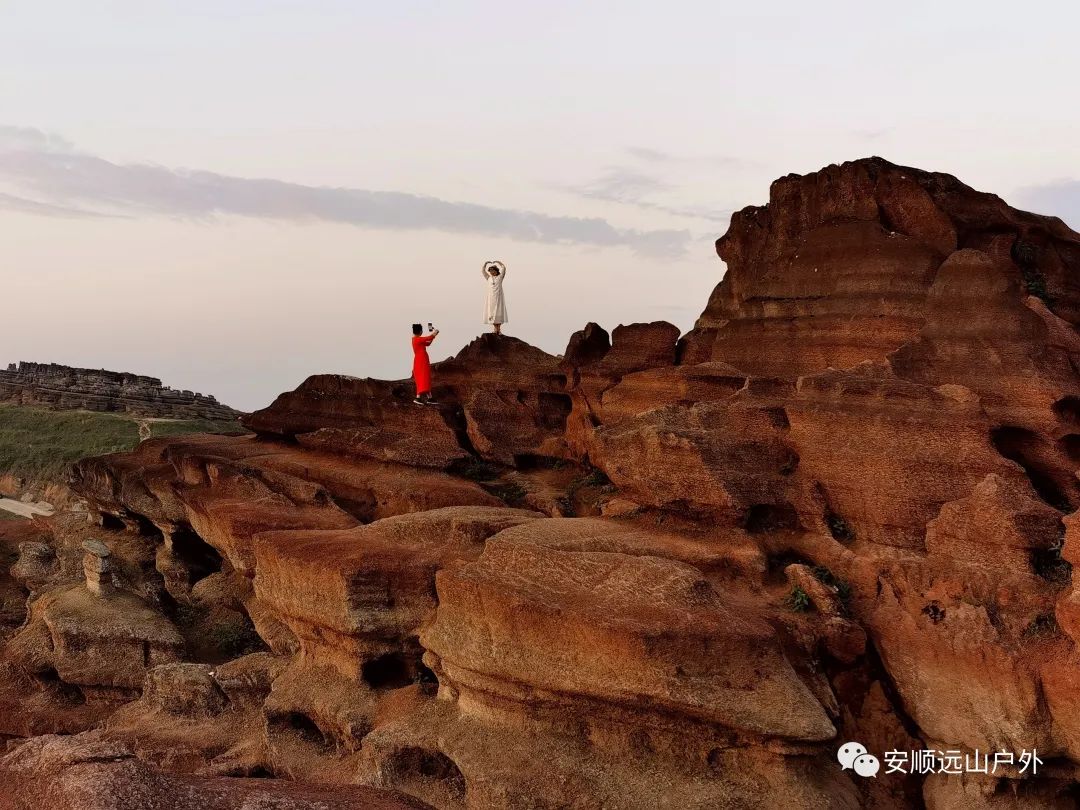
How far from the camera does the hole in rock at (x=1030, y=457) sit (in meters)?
13.6

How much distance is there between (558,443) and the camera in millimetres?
22141

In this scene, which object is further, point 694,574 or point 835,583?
point 835,583

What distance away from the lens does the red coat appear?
71.8ft

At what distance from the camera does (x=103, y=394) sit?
190 ft

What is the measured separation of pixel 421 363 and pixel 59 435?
3775cm

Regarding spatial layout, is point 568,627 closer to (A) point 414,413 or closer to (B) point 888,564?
(B) point 888,564

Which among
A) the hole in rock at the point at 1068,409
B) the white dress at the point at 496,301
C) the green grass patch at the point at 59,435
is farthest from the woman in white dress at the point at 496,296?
the green grass patch at the point at 59,435

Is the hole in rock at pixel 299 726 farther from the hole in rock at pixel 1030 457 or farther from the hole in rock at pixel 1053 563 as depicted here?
the hole in rock at pixel 1030 457

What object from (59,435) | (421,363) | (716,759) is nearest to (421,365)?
(421,363)

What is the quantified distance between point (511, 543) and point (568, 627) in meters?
2.21

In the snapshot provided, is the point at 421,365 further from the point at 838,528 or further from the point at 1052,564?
the point at 1052,564

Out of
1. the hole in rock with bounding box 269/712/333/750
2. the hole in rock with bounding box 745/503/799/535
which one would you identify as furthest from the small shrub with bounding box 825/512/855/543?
the hole in rock with bounding box 269/712/333/750

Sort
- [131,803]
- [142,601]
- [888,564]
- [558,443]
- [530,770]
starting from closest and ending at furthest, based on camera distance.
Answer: [131,803] → [530,770] → [888,564] → [142,601] → [558,443]

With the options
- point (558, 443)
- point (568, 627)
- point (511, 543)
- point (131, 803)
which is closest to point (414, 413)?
point (558, 443)
